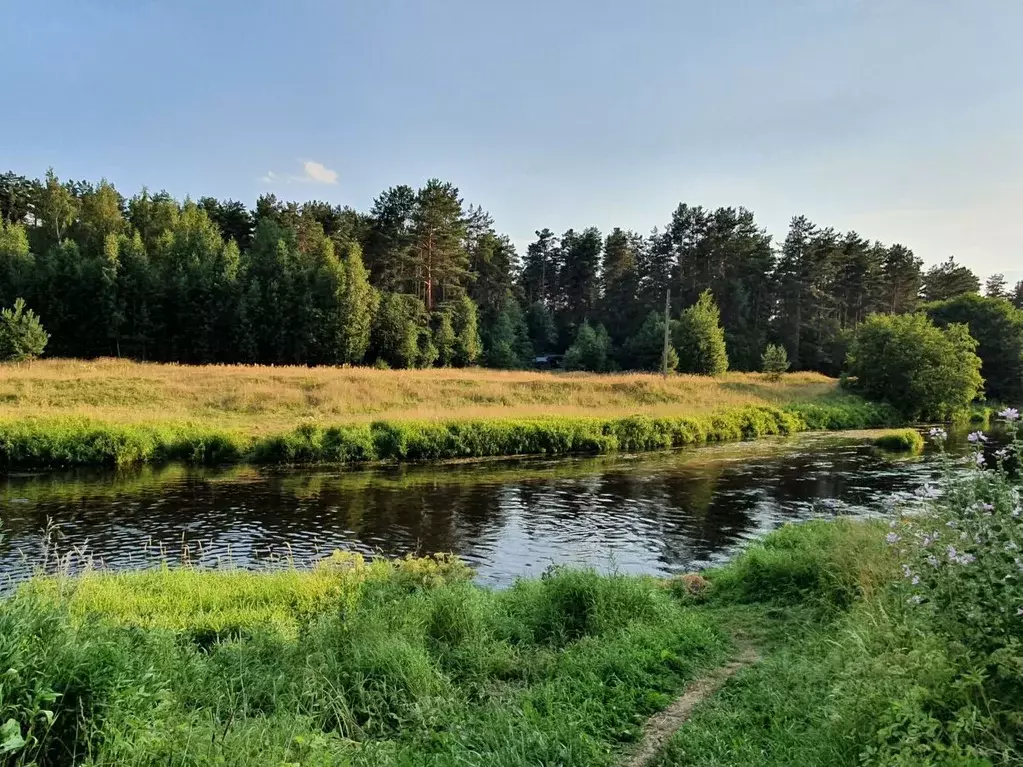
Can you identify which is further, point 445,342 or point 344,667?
point 445,342

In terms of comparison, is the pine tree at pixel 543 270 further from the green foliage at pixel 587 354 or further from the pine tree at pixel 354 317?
the pine tree at pixel 354 317

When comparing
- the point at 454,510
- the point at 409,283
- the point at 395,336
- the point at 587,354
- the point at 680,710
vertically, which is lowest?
the point at 454,510

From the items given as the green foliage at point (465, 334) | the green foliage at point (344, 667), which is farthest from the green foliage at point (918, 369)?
the green foliage at point (344, 667)

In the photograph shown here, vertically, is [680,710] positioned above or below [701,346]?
below

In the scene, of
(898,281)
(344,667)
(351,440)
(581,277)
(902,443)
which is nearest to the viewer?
(344,667)

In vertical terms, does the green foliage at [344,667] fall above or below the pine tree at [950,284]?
below

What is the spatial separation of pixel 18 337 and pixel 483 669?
148 feet

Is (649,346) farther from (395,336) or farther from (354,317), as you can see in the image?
(354,317)

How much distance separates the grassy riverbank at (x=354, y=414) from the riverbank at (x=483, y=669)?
13.8m

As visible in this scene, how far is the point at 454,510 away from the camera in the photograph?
17.5 m

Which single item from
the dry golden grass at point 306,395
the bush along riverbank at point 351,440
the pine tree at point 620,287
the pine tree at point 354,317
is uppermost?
the pine tree at point 620,287

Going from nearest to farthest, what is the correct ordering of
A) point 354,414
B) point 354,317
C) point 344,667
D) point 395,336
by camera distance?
point 344,667
point 354,414
point 354,317
point 395,336

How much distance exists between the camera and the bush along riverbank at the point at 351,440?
21406 mm

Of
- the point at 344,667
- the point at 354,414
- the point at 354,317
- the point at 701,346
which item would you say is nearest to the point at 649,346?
the point at 701,346
